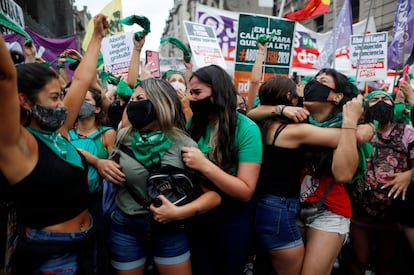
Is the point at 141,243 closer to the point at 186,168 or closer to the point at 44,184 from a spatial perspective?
the point at 186,168

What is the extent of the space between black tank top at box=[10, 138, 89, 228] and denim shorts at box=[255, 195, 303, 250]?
4.16ft

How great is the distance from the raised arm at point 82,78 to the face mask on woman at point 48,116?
1.28ft

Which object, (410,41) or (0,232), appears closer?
(0,232)

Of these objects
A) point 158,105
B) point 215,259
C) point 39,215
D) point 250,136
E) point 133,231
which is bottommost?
point 215,259

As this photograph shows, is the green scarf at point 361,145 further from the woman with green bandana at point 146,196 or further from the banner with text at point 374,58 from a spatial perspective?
the banner with text at point 374,58

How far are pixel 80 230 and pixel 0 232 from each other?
382 mm

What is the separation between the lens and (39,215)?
1608 mm

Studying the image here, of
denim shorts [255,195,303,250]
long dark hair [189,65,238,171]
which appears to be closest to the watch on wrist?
long dark hair [189,65,238,171]

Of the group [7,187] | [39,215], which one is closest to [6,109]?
[7,187]


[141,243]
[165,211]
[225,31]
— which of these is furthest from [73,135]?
[225,31]

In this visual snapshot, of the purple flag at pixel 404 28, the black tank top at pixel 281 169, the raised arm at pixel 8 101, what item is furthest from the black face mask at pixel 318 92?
the purple flag at pixel 404 28

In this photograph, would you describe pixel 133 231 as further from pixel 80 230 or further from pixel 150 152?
pixel 150 152

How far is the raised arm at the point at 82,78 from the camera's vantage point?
2078 millimetres

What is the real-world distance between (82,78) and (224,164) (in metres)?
1.12
